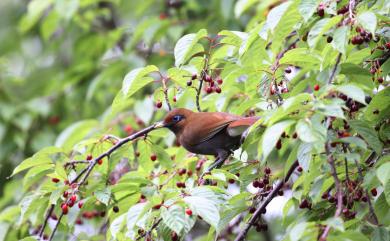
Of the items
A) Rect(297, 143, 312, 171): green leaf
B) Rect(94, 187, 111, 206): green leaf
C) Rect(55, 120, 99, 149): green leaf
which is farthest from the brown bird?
Rect(55, 120, 99, 149): green leaf

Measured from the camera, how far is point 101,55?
21.0ft

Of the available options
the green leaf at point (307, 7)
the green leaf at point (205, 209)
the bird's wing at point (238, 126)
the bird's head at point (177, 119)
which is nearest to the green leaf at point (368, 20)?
the green leaf at point (307, 7)

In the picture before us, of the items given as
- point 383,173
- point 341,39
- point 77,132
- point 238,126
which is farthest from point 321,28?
point 77,132

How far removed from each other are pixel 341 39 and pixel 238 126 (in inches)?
41.9

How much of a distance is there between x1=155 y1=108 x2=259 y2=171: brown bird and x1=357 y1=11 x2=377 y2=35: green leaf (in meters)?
1.05

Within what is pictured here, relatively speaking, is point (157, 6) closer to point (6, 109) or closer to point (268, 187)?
point (6, 109)

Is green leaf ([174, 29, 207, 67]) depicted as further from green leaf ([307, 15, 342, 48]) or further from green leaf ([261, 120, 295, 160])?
green leaf ([261, 120, 295, 160])

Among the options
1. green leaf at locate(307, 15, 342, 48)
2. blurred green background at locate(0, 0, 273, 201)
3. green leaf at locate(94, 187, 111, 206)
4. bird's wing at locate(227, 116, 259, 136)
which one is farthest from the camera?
blurred green background at locate(0, 0, 273, 201)

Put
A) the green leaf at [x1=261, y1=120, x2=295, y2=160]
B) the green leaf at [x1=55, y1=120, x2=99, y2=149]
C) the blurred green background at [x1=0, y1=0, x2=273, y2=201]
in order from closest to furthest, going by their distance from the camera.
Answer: the green leaf at [x1=261, y1=120, x2=295, y2=160] → the green leaf at [x1=55, y1=120, x2=99, y2=149] → the blurred green background at [x1=0, y1=0, x2=273, y2=201]

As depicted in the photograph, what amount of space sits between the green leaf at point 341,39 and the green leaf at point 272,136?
36cm

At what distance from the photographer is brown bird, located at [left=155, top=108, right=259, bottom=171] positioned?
11.5ft

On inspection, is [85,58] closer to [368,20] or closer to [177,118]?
[177,118]

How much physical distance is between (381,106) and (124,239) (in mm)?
1262

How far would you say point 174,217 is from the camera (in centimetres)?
251
